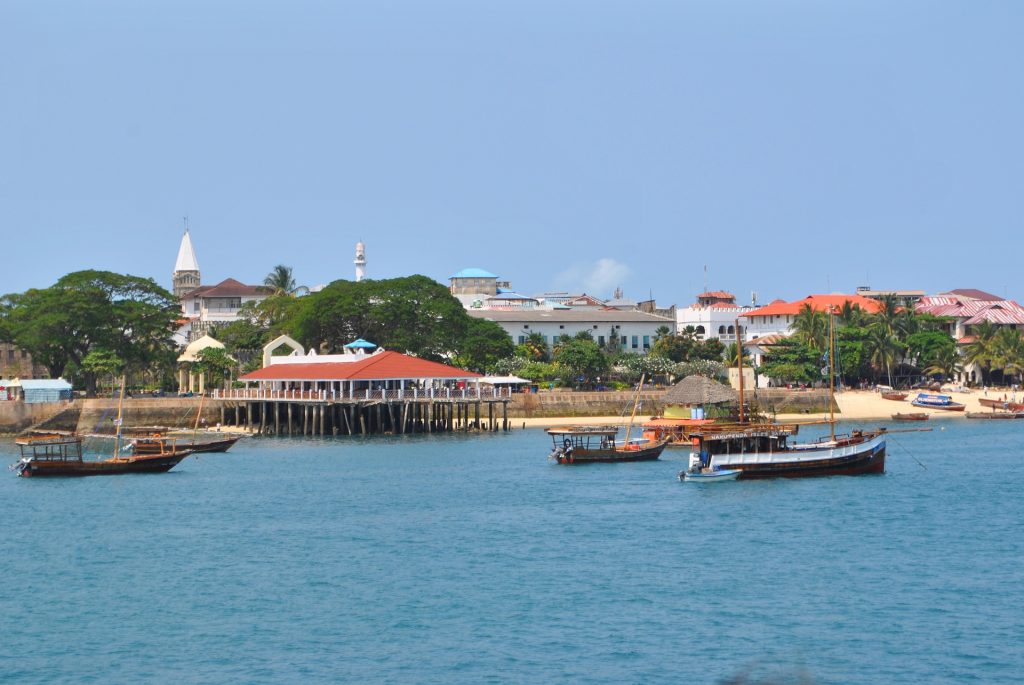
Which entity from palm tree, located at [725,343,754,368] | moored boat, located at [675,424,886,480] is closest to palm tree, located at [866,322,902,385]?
palm tree, located at [725,343,754,368]

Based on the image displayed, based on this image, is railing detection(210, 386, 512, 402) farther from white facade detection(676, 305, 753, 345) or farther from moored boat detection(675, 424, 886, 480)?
white facade detection(676, 305, 753, 345)

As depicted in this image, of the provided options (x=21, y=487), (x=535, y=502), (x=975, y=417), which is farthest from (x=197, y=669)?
(x=975, y=417)

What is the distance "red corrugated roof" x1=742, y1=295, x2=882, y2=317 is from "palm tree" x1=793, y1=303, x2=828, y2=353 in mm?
13351

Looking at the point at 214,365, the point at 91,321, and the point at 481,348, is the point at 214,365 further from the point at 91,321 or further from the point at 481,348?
the point at 481,348

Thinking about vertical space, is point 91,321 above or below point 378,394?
above

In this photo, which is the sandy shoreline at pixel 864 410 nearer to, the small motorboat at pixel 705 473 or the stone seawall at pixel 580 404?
the stone seawall at pixel 580 404

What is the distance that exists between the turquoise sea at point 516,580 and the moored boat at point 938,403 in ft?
158

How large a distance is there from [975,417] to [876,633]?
3046 inches

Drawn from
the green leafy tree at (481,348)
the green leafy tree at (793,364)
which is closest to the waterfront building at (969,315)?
the green leafy tree at (793,364)

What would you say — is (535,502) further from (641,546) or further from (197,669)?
(197,669)

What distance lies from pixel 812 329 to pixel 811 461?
212 feet

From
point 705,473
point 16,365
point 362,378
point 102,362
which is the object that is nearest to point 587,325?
point 362,378

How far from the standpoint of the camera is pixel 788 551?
132 feet

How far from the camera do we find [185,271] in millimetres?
177875
